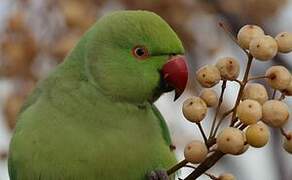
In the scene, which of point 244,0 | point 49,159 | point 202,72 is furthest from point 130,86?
point 244,0

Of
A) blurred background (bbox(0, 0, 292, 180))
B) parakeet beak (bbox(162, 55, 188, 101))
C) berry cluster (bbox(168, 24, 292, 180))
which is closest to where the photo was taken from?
berry cluster (bbox(168, 24, 292, 180))

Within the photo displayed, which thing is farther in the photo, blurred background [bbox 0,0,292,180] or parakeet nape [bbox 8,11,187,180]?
blurred background [bbox 0,0,292,180]

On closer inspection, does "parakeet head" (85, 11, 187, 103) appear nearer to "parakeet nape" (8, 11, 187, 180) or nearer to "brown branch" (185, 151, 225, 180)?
"parakeet nape" (8, 11, 187, 180)

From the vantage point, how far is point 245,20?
107 inches

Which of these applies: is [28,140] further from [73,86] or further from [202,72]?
[202,72]

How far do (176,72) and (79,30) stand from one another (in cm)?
68

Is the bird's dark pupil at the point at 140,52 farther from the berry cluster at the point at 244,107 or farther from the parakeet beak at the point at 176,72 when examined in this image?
the berry cluster at the point at 244,107

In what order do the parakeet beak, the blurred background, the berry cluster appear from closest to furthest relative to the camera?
the berry cluster < the parakeet beak < the blurred background

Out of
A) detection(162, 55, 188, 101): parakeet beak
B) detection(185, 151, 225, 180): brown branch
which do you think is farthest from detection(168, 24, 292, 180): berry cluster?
detection(162, 55, 188, 101): parakeet beak

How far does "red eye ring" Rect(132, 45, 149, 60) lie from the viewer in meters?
1.97

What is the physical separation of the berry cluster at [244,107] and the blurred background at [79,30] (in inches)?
32.7

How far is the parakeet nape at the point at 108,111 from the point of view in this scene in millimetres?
1968

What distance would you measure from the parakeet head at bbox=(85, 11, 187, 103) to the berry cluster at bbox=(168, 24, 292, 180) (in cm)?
39

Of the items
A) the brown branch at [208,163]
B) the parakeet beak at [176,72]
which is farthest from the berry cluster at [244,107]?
the parakeet beak at [176,72]
